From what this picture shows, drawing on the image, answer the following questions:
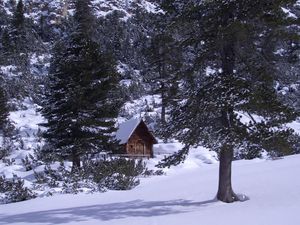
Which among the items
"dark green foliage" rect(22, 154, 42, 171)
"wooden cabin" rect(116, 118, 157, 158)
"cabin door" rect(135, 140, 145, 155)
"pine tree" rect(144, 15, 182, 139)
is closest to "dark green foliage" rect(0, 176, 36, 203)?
"pine tree" rect(144, 15, 182, 139)

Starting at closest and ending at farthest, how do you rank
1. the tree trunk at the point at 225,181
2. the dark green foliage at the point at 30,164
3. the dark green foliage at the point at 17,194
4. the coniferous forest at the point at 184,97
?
the coniferous forest at the point at 184,97, the tree trunk at the point at 225,181, the dark green foliage at the point at 17,194, the dark green foliage at the point at 30,164

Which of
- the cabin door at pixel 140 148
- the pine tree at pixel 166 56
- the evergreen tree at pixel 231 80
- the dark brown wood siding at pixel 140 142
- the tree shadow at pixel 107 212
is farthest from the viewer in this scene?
the cabin door at pixel 140 148

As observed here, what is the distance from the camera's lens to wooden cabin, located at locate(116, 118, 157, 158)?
33031mm

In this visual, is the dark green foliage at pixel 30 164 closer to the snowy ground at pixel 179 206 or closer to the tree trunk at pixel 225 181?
the snowy ground at pixel 179 206

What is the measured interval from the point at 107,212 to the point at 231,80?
517 centimetres

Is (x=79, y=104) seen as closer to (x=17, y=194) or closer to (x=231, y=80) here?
(x=17, y=194)

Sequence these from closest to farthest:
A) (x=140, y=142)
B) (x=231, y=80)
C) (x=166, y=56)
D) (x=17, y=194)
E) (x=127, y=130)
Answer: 1. (x=231, y=80)
2. (x=166, y=56)
3. (x=17, y=194)
4. (x=127, y=130)
5. (x=140, y=142)

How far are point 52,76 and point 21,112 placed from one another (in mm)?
27101

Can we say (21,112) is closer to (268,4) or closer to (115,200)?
(115,200)

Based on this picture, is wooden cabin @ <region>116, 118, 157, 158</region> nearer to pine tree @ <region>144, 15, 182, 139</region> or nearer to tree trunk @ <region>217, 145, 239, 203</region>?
pine tree @ <region>144, 15, 182, 139</region>

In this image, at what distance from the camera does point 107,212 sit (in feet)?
41.2

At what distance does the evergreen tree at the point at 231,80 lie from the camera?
36.7 ft

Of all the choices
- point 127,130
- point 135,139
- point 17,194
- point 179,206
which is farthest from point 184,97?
point 135,139

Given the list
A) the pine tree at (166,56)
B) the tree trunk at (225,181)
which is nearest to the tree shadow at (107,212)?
the tree trunk at (225,181)
